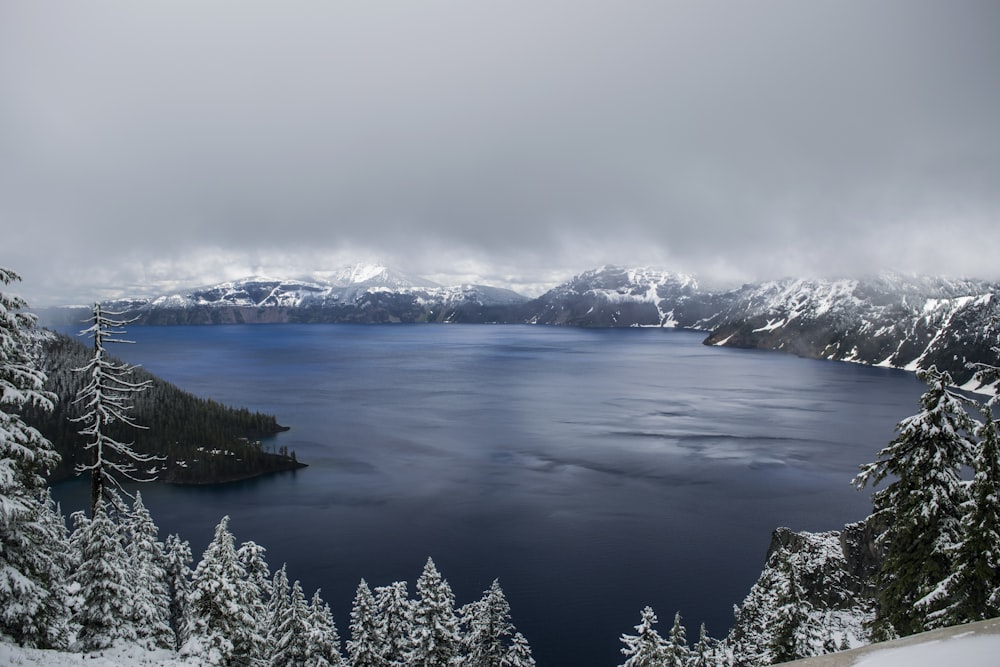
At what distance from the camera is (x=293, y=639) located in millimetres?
30609

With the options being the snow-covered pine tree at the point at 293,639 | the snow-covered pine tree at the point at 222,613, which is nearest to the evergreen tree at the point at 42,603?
the snow-covered pine tree at the point at 222,613

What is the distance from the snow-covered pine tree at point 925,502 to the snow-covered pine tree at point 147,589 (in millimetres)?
28459

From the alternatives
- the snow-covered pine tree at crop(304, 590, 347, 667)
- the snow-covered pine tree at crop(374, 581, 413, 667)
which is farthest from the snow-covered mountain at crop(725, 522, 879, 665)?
the snow-covered pine tree at crop(304, 590, 347, 667)

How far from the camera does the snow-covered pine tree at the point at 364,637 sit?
3209cm

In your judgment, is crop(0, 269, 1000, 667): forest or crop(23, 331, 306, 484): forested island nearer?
crop(0, 269, 1000, 667): forest

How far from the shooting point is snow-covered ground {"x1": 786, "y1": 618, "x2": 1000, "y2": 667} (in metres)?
7.50

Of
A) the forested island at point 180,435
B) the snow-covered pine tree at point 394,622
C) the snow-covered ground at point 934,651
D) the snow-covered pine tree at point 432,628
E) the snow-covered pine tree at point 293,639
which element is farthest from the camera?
the forested island at point 180,435

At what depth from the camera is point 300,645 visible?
3036 centimetres

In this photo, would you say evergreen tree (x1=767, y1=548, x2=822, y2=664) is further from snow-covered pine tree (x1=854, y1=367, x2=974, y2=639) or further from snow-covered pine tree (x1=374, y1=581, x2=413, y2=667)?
snow-covered pine tree (x1=374, y1=581, x2=413, y2=667)

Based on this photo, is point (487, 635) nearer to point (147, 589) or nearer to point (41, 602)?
point (147, 589)

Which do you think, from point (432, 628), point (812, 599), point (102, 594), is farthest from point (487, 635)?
point (812, 599)

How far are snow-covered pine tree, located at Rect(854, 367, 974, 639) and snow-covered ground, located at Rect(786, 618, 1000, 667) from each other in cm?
821

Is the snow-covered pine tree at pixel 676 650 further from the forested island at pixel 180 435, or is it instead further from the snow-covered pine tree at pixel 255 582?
the forested island at pixel 180 435

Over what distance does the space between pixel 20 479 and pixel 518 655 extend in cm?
2722
